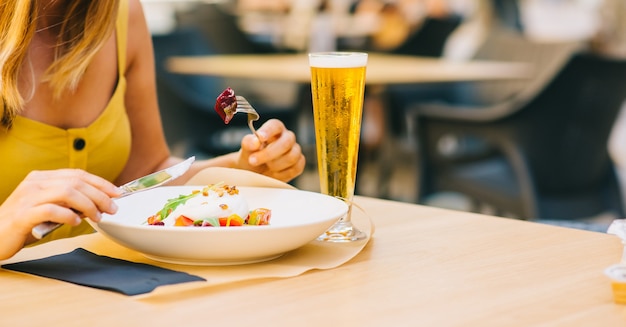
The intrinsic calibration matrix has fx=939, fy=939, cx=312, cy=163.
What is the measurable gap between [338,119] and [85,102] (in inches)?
26.5

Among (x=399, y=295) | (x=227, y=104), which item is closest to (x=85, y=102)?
(x=227, y=104)

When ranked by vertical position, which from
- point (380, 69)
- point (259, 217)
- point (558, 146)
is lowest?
point (558, 146)

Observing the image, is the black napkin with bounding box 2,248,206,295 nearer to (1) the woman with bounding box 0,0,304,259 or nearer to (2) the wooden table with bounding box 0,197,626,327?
(2) the wooden table with bounding box 0,197,626,327

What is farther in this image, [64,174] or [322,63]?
[322,63]

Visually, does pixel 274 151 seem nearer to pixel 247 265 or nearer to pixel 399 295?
pixel 247 265

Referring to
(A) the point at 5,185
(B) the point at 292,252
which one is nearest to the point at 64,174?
(B) the point at 292,252

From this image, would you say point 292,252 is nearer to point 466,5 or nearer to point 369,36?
point 369,36

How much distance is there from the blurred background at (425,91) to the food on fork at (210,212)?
3.20 ft

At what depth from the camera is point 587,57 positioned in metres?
2.91

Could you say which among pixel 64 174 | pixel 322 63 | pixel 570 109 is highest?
pixel 322 63

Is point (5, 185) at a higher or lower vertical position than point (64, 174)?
lower

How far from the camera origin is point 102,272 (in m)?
1.05

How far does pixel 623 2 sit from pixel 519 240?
596cm

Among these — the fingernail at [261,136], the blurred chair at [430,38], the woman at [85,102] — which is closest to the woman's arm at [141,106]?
the woman at [85,102]
